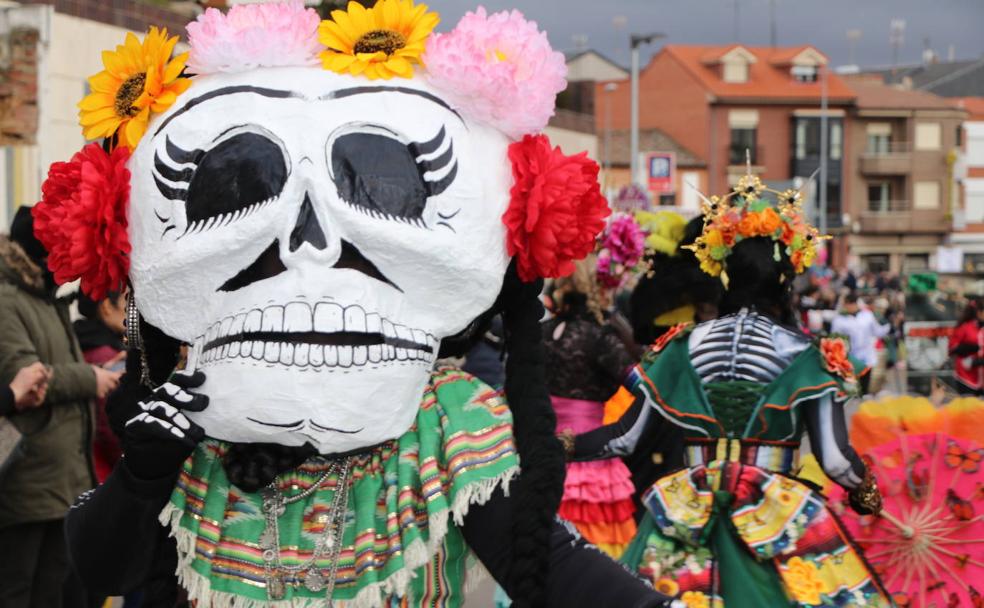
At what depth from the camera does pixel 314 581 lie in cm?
233

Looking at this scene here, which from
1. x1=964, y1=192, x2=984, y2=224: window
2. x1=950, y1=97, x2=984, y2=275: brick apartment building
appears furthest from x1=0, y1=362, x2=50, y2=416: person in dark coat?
x1=964, y1=192, x2=984, y2=224: window

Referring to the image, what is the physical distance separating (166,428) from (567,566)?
0.73 metres

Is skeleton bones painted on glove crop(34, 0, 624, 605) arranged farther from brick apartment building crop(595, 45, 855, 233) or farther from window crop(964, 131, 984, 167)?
window crop(964, 131, 984, 167)

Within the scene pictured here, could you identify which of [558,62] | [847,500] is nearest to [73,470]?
[847,500]

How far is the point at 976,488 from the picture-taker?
4.54 metres

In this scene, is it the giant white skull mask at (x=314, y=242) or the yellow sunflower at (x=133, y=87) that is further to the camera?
the yellow sunflower at (x=133, y=87)

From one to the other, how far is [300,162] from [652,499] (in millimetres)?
2366

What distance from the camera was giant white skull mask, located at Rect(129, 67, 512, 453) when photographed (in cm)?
216

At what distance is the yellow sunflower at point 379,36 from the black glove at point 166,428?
618 millimetres

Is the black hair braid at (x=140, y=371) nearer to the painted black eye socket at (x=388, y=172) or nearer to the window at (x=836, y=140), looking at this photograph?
the painted black eye socket at (x=388, y=172)

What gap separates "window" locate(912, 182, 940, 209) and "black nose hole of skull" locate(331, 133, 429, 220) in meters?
53.3

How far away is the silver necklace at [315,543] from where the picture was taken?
233 cm

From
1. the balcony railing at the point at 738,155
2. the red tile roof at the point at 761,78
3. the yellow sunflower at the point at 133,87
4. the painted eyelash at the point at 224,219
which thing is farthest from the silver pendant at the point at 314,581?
the red tile roof at the point at 761,78

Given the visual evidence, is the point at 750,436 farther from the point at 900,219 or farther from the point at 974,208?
the point at 974,208
